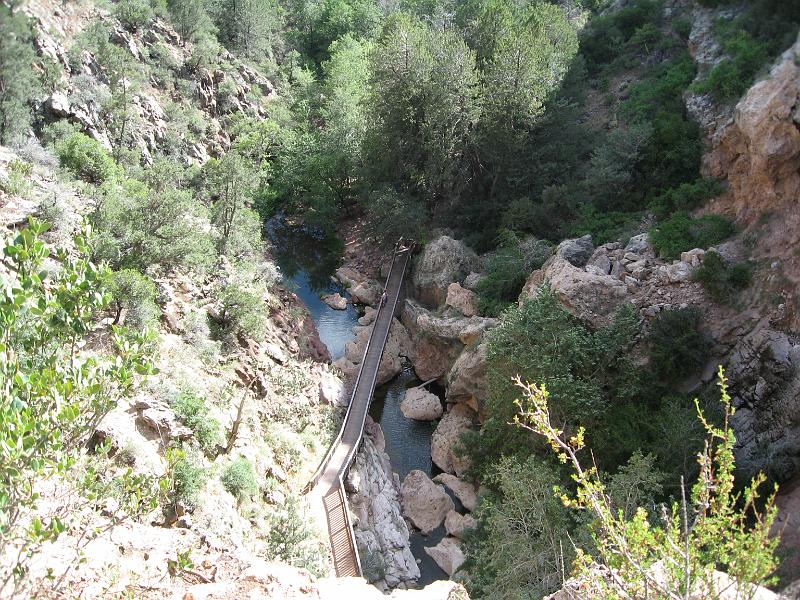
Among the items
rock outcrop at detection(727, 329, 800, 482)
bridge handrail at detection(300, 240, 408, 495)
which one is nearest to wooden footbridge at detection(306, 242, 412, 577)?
bridge handrail at detection(300, 240, 408, 495)

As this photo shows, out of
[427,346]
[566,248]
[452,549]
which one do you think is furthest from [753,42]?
[452,549]

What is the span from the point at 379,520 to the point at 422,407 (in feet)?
18.5

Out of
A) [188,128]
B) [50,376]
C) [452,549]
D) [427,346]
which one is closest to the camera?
[50,376]

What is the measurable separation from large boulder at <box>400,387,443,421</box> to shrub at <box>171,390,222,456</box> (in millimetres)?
8951

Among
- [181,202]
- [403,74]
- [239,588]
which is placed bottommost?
[239,588]

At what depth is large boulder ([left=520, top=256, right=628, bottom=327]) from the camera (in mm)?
18094

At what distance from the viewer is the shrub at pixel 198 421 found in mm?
14484

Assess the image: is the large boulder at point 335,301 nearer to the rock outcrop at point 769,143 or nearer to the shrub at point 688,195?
the shrub at point 688,195

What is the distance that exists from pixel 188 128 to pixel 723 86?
25.5 metres

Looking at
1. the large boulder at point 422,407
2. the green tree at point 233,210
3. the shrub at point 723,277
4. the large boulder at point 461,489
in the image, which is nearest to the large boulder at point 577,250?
the shrub at point 723,277

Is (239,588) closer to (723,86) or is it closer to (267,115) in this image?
(723,86)

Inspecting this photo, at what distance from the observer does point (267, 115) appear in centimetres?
4028

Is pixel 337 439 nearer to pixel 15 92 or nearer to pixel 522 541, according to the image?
pixel 522 541

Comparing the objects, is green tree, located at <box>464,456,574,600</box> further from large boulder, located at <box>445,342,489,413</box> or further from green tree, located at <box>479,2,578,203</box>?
green tree, located at <box>479,2,578,203</box>
